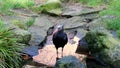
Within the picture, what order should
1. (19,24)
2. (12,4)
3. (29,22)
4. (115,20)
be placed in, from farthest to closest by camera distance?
(12,4) → (29,22) → (19,24) → (115,20)

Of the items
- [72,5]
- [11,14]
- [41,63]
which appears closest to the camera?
[41,63]

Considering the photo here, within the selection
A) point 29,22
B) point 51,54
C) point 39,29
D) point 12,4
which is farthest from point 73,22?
A: point 51,54

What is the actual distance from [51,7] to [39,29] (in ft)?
7.24

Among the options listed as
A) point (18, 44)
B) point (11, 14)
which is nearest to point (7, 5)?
point (11, 14)

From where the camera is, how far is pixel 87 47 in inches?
347

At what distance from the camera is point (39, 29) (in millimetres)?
10578

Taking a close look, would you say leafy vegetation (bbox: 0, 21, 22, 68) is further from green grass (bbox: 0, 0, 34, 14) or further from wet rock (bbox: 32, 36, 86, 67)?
green grass (bbox: 0, 0, 34, 14)

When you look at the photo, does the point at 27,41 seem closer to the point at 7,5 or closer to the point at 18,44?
the point at 18,44

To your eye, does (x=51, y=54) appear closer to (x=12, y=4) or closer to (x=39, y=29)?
(x=39, y=29)

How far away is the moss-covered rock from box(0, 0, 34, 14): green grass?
35 centimetres

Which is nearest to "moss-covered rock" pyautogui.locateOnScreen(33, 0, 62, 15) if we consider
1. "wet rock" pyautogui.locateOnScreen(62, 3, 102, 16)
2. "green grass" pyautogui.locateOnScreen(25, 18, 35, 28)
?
"wet rock" pyautogui.locateOnScreen(62, 3, 102, 16)

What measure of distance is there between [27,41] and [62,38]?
1242 mm

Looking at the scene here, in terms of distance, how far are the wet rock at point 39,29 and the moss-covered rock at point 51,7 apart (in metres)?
0.52

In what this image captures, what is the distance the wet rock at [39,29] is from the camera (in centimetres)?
969
